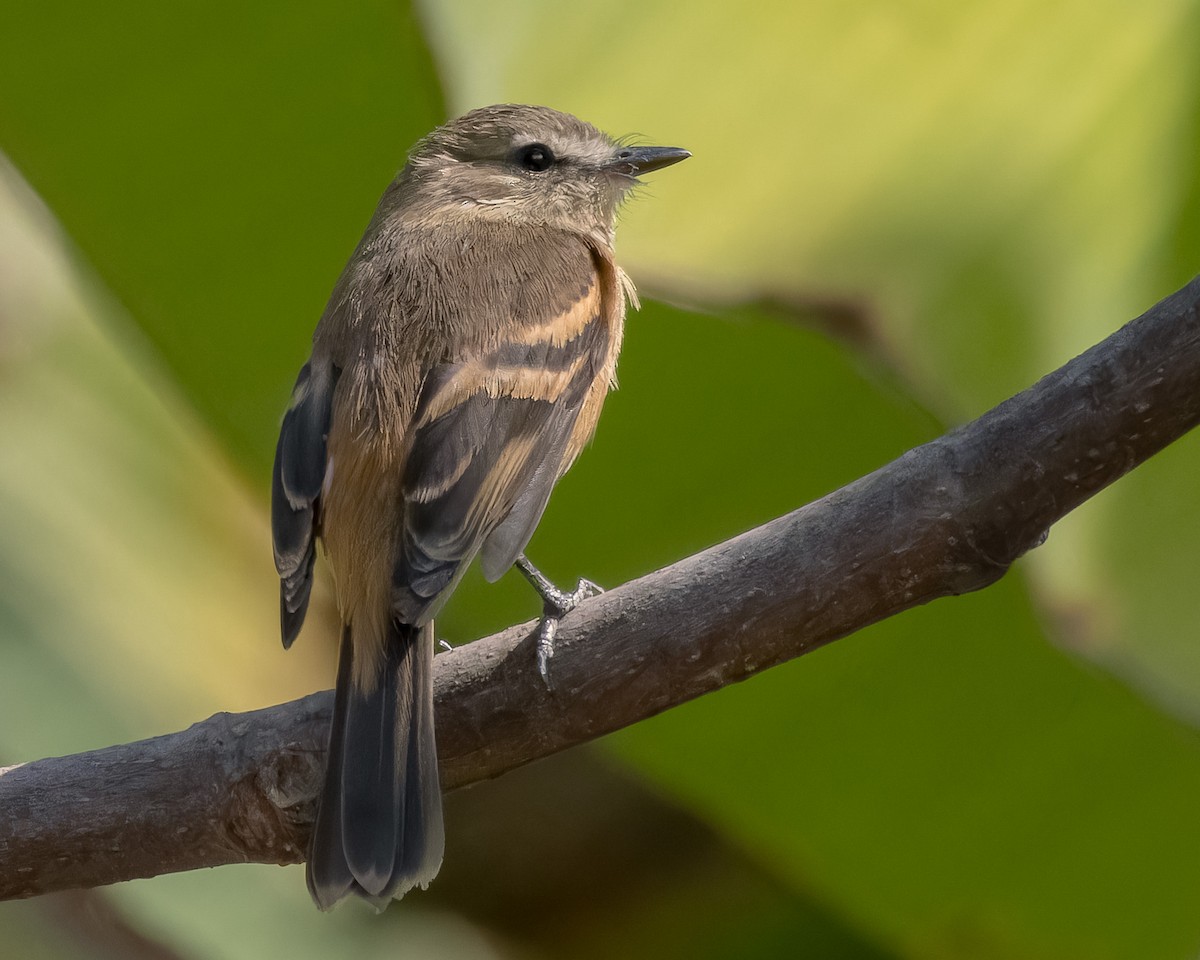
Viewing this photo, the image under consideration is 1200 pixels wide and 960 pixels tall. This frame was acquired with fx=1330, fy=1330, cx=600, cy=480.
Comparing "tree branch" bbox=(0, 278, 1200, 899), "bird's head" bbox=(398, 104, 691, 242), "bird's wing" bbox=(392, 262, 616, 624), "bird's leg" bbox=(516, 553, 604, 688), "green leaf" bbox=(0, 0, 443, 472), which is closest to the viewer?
"tree branch" bbox=(0, 278, 1200, 899)

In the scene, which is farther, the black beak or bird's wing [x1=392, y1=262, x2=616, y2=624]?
the black beak

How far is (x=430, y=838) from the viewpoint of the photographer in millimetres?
1713

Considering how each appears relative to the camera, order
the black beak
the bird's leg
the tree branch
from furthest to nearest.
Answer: the black beak, the bird's leg, the tree branch

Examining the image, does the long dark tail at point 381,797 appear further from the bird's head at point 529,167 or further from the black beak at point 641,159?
the bird's head at point 529,167

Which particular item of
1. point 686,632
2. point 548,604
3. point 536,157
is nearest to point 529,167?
point 536,157

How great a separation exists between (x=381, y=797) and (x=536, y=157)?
1443 mm

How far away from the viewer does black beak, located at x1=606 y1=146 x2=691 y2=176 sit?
234 centimetres

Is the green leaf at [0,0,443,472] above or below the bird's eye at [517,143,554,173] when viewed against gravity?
above

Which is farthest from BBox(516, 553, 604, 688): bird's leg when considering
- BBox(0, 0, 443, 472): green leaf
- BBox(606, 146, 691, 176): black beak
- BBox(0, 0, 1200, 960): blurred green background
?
BBox(606, 146, 691, 176): black beak

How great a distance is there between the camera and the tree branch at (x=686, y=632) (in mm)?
1486

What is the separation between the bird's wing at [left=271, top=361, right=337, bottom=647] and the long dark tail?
0.19 m

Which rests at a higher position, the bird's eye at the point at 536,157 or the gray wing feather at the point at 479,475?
the bird's eye at the point at 536,157

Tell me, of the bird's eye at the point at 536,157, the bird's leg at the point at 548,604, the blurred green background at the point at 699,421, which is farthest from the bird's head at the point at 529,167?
the bird's leg at the point at 548,604

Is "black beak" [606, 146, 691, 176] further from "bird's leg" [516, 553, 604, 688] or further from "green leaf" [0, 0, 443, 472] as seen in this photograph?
"bird's leg" [516, 553, 604, 688]
